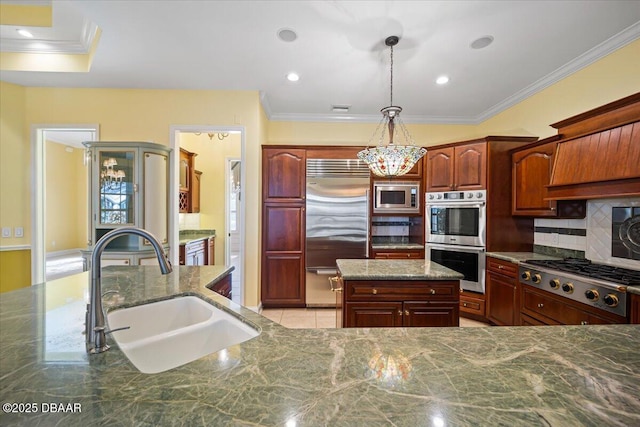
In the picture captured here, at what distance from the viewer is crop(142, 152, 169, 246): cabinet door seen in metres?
3.14

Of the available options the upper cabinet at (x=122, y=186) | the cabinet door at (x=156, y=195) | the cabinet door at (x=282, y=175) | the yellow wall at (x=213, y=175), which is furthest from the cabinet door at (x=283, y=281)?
the yellow wall at (x=213, y=175)

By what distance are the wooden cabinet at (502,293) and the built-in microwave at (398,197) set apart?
3.91ft

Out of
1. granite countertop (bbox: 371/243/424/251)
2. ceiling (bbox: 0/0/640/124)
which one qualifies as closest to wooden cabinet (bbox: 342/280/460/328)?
granite countertop (bbox: 371/243/424/251)

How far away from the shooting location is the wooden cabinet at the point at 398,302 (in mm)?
2090

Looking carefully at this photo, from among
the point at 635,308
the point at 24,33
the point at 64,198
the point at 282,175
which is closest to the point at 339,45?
the point at 282,175

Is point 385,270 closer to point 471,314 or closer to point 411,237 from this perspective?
point 471,314

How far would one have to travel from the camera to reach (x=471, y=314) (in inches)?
132

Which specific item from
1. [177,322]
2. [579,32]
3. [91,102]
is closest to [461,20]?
[579,32]

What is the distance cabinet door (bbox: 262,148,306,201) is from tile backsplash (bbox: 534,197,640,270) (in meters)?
3.00

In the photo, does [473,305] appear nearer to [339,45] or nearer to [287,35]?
[339,45]

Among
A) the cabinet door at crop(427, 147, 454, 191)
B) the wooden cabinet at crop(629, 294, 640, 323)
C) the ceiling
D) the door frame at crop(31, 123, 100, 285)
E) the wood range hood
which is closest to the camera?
the wooden cabinet at crop(629, 294, 640, 323)

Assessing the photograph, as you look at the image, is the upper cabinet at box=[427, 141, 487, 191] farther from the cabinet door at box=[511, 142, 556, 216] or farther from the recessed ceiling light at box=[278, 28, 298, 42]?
the recessed ceiling light at box=[278, 28, 298, 42]

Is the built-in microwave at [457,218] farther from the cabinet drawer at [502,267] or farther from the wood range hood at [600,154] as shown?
the wood range hood at [600,154]

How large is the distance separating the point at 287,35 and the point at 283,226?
7.34 ft
